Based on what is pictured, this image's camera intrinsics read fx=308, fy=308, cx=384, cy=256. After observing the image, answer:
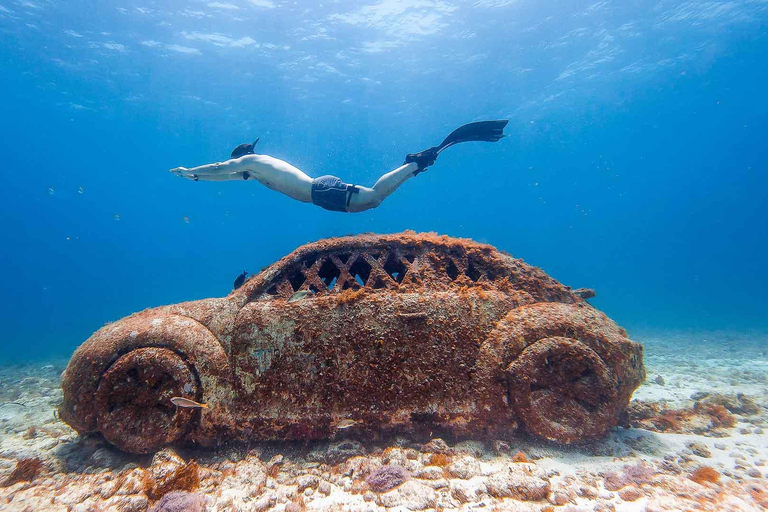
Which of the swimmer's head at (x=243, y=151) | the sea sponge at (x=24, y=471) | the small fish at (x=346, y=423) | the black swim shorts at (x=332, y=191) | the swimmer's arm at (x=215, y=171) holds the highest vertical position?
the swimmer's head at (x=243, y=151)

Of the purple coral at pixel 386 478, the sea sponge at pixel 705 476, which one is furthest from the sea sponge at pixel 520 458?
the sea sponge at pixel 705 476

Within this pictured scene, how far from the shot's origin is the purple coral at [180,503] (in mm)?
3318

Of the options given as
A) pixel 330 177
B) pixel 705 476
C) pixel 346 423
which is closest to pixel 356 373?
pixel 346 423

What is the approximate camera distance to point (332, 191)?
23.2ft

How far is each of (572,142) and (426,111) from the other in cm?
4566

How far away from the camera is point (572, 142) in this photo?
74.2 meters

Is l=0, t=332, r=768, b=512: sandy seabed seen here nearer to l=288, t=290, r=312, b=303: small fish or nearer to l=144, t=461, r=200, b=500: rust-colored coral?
l=144, t=461, r=200, b=500: rust-colored coral

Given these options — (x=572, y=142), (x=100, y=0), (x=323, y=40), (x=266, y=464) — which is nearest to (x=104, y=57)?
(x=100, y=0)

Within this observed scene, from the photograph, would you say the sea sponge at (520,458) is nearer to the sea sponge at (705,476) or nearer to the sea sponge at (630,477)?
the sea sponge at (630,477)

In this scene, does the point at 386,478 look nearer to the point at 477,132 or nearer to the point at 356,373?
the point at 356,373

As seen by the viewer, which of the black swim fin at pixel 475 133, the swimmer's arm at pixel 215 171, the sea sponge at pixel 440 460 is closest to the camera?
the sea sponge at pixel 440 460

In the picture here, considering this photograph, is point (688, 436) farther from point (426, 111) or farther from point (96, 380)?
point (426, 111)

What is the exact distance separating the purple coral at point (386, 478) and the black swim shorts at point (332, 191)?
5228 millimetres

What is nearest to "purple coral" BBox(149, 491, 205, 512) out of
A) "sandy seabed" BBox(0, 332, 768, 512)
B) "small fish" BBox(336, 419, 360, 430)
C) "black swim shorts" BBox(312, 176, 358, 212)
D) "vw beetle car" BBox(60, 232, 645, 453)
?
"sandy seabed" BBox(0, 332, 768, 512)
